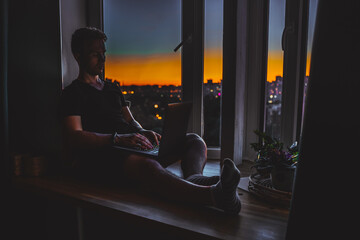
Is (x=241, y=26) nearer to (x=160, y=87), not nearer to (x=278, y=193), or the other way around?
(x=160, y=87)

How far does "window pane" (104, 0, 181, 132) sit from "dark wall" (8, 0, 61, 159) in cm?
47

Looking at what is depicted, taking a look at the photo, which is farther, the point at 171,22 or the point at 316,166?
the point at 171,22

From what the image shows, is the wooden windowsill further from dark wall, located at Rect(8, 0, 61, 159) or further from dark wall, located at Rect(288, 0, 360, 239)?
dark wall, located at Rect(8, 0, 61, 159)

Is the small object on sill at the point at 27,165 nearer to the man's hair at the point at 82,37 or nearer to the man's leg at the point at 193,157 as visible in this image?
the man's hair at the point at 82,37

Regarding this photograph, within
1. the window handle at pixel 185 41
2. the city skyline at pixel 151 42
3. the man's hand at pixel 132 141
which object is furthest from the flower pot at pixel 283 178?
the window handle at pixel 185 41

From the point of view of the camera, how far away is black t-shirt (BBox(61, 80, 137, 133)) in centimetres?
146

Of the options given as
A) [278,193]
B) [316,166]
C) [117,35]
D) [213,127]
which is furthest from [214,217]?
[117,35]

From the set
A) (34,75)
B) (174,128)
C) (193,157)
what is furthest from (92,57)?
(193,157)

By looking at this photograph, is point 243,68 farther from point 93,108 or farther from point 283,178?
point 93,108

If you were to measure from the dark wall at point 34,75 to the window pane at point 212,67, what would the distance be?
2.84ft

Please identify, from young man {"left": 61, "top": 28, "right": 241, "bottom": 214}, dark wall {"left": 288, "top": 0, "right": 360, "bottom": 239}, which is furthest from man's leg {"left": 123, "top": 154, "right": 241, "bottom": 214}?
dark wall {"left": 288, "top": 0, "right": 360, "bottom": 239}

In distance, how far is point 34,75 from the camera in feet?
5.64

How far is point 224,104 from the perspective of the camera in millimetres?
1545

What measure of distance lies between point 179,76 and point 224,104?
1.40ft
